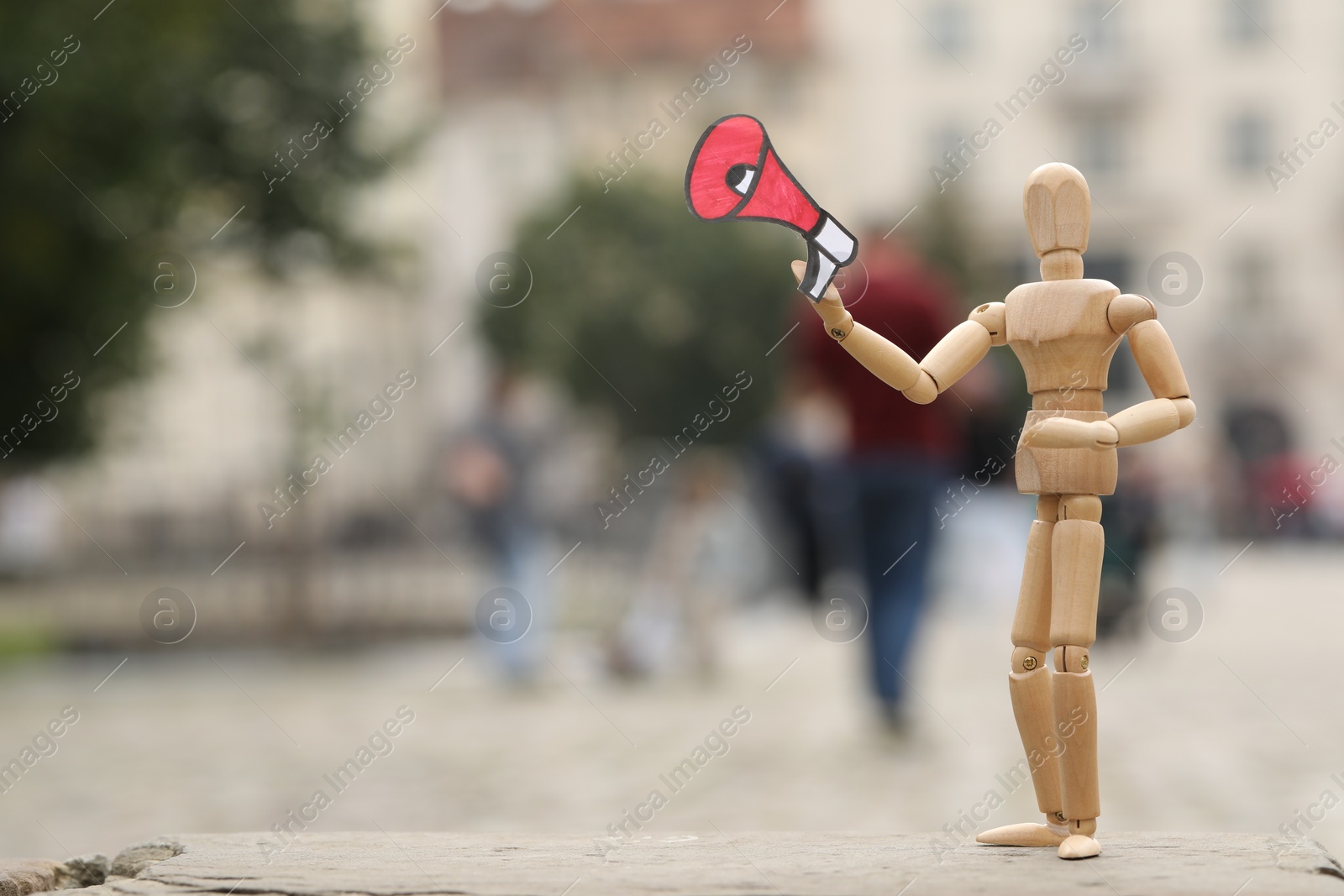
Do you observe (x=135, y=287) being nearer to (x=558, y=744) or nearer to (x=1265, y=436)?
(x=558, y=744)

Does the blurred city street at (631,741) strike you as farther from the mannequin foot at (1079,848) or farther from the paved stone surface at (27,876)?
the mannequin foot at (1079,848)

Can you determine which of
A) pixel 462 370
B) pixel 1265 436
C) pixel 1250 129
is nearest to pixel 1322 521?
pixel 1265 436

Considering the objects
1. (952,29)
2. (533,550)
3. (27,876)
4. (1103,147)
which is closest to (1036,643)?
(27,876)

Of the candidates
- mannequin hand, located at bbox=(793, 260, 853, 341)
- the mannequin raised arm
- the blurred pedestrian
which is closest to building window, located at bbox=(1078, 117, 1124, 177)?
the blurred pedestrian

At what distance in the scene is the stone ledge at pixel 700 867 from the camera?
219 cm

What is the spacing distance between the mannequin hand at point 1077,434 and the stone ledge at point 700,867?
0.67 metres

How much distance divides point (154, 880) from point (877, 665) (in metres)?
4.75

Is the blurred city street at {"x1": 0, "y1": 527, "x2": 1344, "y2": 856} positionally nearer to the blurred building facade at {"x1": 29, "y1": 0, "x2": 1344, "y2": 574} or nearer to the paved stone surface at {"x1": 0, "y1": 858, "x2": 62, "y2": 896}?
the paved stone surface at {"x1": 0, "y1": 858, "x2": 62, "y2": 896}

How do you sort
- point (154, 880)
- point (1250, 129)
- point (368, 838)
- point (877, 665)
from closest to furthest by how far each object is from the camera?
1. point (154, 880)
2. point (368, 838)
3. point (877, 665)
4. point (1250, 129)

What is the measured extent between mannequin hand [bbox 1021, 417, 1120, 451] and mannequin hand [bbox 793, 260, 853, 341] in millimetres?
353

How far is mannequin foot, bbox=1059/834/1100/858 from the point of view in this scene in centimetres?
233

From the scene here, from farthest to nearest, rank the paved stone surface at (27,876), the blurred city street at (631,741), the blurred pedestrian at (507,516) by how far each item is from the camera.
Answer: the blurred pedestrian at (507,516) < the blurred city street at (631,741) < the paved stone surface at (27,876)

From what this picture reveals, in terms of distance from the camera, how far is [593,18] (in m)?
46.6

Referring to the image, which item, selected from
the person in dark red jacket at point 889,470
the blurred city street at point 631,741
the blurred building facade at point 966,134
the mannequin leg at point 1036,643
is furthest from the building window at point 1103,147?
the mannequin leg at point 1036,643
